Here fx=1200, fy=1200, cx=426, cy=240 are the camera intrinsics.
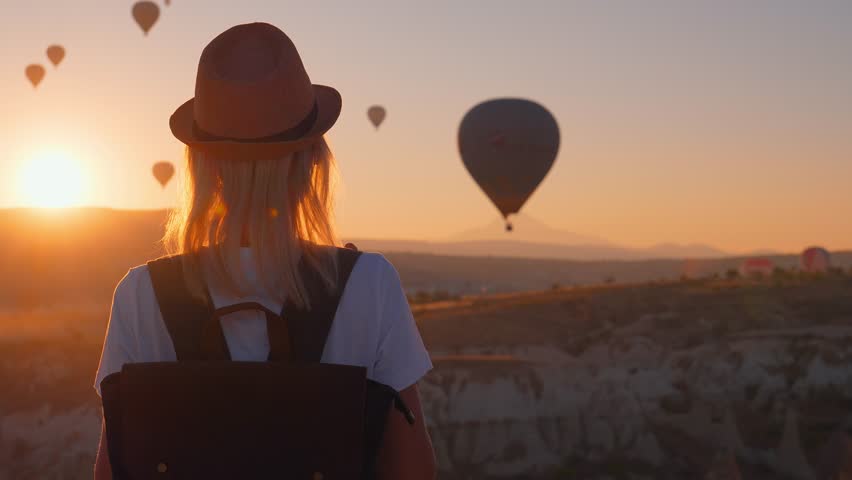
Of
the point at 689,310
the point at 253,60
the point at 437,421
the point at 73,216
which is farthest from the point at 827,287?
the point at 73,216

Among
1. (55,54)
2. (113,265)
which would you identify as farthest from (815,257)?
(113,265)

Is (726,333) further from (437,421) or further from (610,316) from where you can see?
(437,421)

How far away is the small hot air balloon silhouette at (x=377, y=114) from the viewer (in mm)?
53188

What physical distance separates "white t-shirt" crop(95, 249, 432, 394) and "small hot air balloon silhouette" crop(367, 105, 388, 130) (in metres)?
50.3

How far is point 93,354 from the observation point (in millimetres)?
28672

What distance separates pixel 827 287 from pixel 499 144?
1161 cm

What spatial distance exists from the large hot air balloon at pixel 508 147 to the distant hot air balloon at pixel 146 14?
16350mm

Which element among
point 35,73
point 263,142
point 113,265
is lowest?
point 113,265

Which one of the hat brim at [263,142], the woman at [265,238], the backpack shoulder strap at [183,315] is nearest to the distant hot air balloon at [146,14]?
the hat brim at [263,142]

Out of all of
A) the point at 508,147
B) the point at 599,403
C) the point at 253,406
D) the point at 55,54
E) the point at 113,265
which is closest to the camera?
the point at 253,406

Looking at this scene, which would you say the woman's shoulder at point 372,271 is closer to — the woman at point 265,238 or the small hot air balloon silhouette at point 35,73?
the woman at point 265,238

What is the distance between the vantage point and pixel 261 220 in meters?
2.79

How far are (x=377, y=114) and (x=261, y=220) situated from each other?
5129 cm

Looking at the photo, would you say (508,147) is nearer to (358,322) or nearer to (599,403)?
(599,403)
